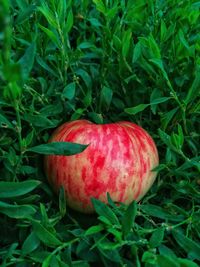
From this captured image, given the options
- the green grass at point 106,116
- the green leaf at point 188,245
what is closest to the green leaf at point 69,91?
the green grass at point 106,116

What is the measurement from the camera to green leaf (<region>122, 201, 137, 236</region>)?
88 centimetres

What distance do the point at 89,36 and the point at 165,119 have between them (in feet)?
1.26

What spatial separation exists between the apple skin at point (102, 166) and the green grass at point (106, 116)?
0.11ft

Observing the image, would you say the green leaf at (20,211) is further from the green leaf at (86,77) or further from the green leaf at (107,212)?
the green leaf at (86,77)

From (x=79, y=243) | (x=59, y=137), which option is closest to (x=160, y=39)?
(x=59, y=137)

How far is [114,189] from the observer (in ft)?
3.56

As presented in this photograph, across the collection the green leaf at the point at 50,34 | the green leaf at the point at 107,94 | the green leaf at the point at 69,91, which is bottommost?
the green leaf at the point at 107,94

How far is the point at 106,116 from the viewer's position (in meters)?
1.24

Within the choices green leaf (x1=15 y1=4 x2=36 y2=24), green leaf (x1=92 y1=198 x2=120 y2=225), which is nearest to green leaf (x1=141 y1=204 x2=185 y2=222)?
green leaf (x1=92 y1=198 x2=120 y2=225)

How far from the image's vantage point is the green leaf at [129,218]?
877mm

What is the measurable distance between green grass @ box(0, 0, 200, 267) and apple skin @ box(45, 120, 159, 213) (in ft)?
0.11

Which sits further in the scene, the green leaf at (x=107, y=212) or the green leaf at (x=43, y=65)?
the green leaf at (x=43, y=65)

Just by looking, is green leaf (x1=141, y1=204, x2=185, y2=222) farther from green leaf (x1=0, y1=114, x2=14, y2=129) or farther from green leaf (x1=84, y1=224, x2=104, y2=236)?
green leaf (x1=0, y1=114, x2=14, y2=129)

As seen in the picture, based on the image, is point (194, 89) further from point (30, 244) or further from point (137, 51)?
point (30, 244)
